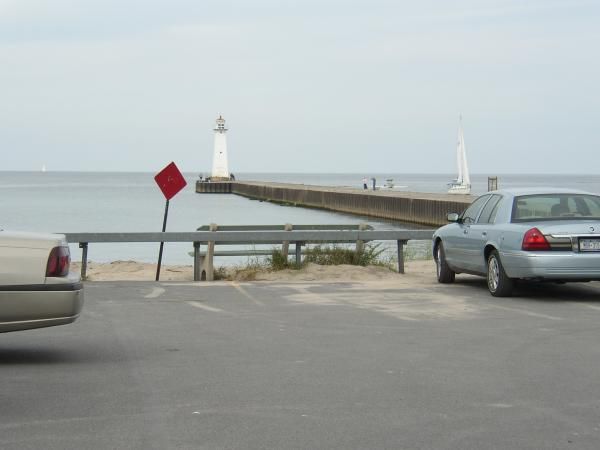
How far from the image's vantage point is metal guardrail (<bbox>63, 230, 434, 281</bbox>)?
18.7 metres

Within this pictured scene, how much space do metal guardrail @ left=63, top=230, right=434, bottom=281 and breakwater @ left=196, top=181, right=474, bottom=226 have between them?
32.0 m

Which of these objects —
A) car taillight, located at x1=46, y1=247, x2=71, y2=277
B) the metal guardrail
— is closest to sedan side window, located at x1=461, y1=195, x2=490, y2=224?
the metal guardrail

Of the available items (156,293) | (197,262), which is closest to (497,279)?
(156,293)

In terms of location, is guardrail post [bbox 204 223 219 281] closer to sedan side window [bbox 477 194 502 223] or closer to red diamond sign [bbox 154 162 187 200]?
red diamond sign [bbox 154 162 187 200]

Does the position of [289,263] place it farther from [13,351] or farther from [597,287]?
[13,351]

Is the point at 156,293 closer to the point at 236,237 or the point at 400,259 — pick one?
the point at 236,237

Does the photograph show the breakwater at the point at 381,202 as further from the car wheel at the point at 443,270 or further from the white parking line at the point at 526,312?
the white parking line at the point at 526,312

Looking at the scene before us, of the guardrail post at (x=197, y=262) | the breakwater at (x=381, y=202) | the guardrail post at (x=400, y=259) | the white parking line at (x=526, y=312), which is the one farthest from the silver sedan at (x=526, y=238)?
the breakwater at (x=381, y=202)

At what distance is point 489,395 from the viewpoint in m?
7.69

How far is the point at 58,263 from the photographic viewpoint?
9.12 m

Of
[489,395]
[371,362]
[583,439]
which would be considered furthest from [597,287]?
[583,439]

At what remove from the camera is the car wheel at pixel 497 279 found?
14.5 m

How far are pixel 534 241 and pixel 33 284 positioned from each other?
23.8ft

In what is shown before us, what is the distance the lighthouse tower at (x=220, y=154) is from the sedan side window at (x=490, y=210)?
356 ft
